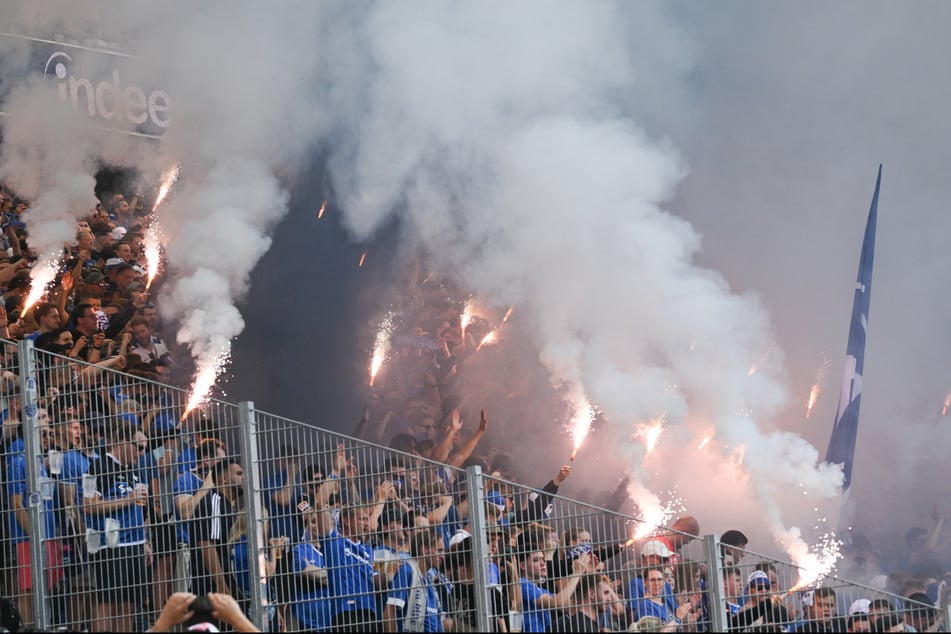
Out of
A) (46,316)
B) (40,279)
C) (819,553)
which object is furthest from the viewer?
(819,553)

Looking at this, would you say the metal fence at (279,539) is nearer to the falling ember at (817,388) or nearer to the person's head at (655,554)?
the person's head at (655,554)

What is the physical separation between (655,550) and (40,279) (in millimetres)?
4931

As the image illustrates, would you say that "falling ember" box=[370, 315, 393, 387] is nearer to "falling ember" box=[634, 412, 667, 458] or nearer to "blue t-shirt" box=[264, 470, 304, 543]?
"falling ember" box=[634, 412, 667, 458]

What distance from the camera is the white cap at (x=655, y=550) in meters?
4.78

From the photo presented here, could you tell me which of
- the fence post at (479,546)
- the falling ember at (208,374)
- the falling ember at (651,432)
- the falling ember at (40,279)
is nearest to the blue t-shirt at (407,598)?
the fence post at (479,546)

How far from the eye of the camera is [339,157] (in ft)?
34.3

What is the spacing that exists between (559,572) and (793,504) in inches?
202

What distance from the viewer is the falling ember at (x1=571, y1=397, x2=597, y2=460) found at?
396 inches

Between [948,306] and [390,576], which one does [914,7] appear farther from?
[390,576]

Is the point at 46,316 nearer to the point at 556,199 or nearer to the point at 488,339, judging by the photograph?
the point at 488,339

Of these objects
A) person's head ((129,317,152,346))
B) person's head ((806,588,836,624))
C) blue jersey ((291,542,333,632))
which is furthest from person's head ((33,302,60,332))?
person's head ((806,588,836,624))

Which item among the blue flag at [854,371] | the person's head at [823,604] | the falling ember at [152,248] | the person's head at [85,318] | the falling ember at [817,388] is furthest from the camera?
the falling ember at [817,388]

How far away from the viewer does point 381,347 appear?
→ 1010 centimetres

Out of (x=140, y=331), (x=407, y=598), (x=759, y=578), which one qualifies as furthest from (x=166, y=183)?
(x=407, y=598)
